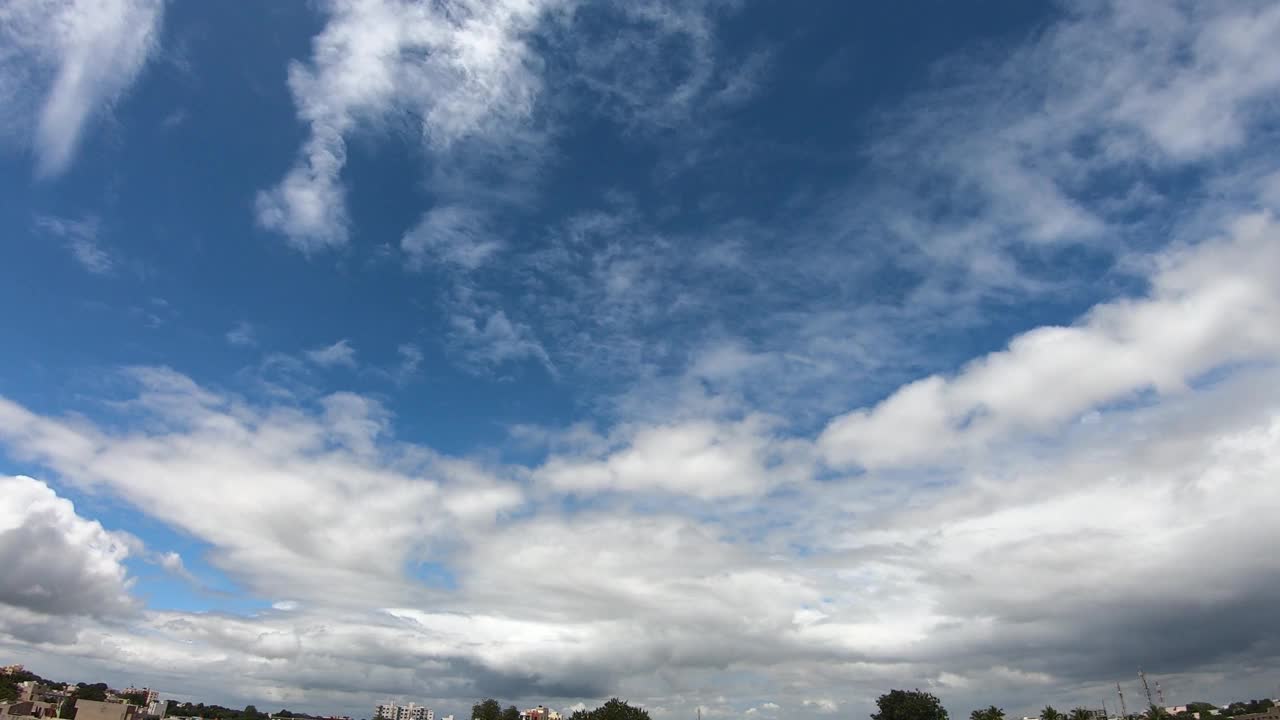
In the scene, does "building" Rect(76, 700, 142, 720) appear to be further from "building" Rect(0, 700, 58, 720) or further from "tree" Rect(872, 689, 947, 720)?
"tree" Rect(872, 689, 947, 720)

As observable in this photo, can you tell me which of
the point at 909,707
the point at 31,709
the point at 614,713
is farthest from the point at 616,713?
the point at 31,709

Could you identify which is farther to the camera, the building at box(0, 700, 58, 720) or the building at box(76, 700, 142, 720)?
the building at box(0, 700, 58, 720)

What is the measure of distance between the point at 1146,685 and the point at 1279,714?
37.0 metres

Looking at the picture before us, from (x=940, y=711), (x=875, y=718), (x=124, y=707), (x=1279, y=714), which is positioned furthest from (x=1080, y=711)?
Result: (x=124, y=707)

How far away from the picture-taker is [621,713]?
592 ft

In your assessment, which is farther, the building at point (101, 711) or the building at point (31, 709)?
the building at point (31, 709)

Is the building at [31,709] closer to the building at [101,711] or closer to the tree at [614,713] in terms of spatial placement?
the building at [101,711]

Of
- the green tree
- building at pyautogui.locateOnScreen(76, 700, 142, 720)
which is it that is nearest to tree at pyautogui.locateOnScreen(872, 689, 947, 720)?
the green tree

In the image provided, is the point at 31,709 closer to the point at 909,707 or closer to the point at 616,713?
the point at 616,713

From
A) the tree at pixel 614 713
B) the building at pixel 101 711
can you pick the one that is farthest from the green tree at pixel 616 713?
the building at pixel 101 711

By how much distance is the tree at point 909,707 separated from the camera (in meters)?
163

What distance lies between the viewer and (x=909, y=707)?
6501 inches

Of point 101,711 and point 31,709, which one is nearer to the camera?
point 101,711

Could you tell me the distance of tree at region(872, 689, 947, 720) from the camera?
163 meters
